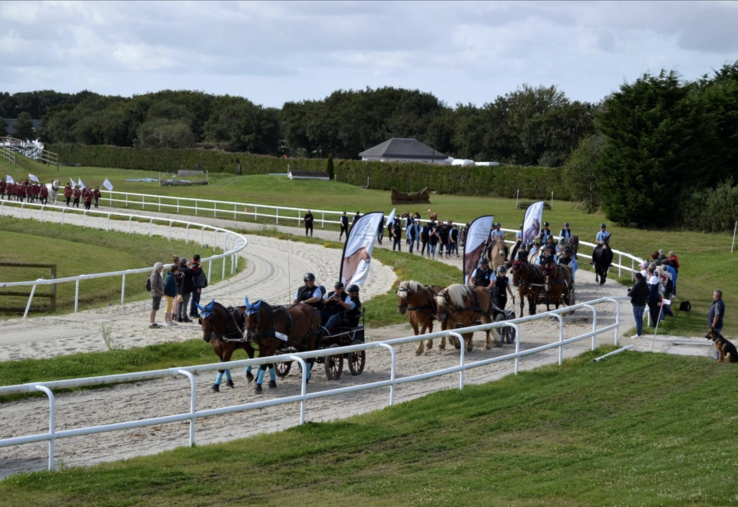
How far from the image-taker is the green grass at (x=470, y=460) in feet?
24.0

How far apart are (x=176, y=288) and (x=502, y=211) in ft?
109

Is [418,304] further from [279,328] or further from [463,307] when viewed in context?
[279,328]

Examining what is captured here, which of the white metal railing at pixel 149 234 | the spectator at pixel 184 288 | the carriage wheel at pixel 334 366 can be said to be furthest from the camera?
the white metal railing at pixel 149 234

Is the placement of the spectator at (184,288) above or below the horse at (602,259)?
below

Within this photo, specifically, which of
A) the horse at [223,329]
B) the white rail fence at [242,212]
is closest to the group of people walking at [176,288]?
the horse at [223,329]

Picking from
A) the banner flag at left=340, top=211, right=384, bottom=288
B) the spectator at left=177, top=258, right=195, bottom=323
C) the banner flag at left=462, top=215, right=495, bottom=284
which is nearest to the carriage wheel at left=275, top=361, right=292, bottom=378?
the banner flag at left=340, top=211, right=384, bottom=288

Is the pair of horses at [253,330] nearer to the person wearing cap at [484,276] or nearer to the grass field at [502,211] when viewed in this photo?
the person wearing cap at [484,276]

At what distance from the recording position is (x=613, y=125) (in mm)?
40594

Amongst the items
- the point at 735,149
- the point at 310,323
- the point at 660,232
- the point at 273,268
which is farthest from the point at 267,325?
the point at 735,149

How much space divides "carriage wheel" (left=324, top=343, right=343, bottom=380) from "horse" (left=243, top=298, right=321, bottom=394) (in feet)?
1.08

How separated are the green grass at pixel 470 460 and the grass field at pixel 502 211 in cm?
765

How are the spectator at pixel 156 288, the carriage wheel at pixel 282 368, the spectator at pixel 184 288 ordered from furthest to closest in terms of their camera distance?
the spectator at pixel 184 288 < the spectator at pixel 156 288 < the carriage wheel at pixel 282 368

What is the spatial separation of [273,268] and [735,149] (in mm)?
27017

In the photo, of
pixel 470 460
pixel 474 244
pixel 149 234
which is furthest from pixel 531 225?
pixel 470 460
